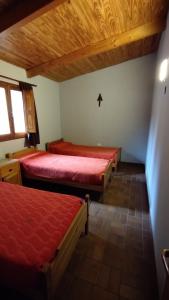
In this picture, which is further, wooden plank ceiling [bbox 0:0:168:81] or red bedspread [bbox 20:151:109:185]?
red bedspread [bbox 20:151:109:185]

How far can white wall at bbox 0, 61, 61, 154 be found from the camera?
3.34 meters

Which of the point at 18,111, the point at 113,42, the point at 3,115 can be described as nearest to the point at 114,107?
the point at 113,42

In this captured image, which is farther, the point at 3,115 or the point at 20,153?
the point at 20,153

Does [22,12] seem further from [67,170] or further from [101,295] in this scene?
[101,295]

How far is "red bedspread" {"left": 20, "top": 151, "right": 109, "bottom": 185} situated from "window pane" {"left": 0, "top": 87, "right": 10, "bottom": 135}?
2.30ft

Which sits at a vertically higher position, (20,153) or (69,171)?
(20,153)

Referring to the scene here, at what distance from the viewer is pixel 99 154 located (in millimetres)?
4055

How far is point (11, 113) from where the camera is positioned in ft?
11.2

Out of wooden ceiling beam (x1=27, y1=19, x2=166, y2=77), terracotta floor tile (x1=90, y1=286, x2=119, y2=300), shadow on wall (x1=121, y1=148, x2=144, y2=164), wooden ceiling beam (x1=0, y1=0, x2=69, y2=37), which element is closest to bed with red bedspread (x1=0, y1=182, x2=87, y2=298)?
terracotta floor tile (x1=90, y1=286, x2=119, y2=300)

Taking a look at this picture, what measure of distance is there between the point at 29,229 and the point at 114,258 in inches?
39.5

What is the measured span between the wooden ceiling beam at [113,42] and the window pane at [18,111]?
0.75 meters

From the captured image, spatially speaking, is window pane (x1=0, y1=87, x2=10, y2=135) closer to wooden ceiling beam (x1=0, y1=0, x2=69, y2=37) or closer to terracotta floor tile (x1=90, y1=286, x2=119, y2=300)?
wooden ceiling beam (x1=0, y1=0, x2=69, y2=37)

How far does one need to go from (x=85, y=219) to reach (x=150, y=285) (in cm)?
86

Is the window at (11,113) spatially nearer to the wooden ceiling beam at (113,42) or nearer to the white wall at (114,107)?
the wooden ceiling beam at (113,42)
